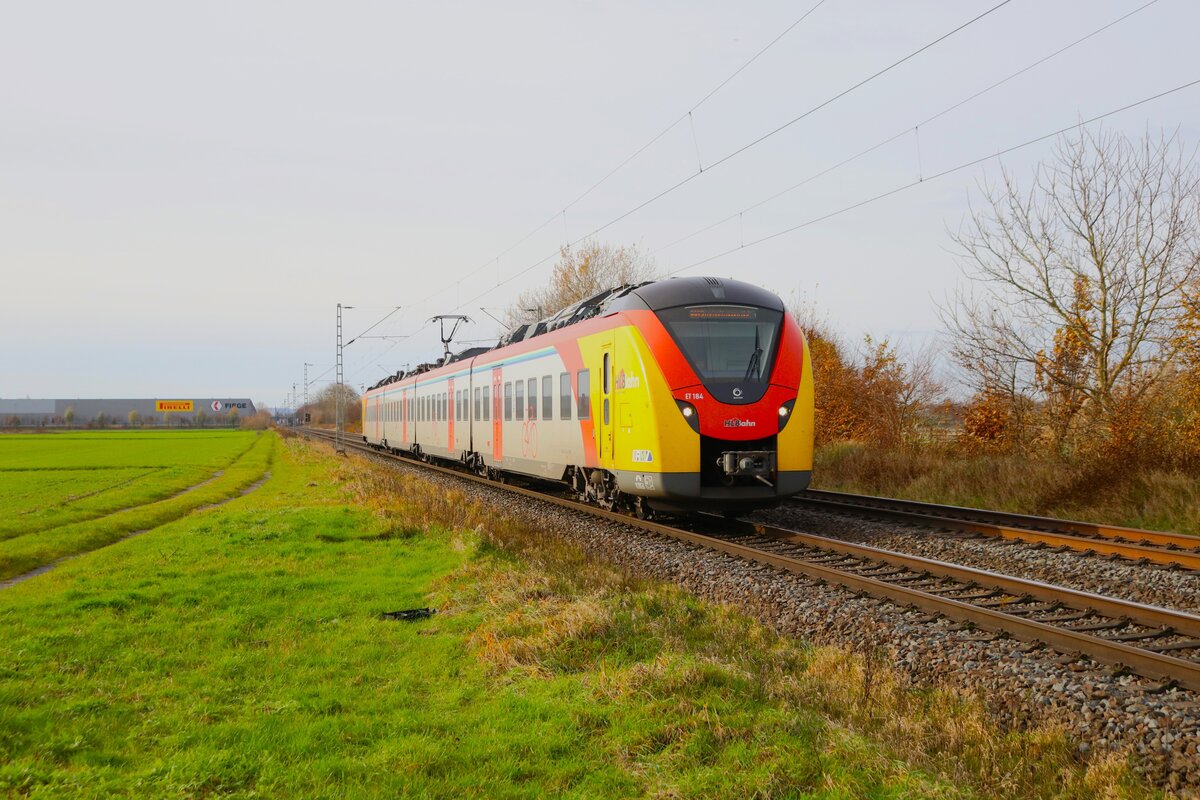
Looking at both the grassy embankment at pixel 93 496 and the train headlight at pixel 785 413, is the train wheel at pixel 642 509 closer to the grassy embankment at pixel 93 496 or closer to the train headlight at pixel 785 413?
the train headlight at pixel 785 413

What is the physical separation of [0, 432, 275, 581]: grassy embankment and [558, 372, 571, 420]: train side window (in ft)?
28.8

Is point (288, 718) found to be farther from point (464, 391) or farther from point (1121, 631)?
point (464, 391)

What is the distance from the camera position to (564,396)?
15875 mm

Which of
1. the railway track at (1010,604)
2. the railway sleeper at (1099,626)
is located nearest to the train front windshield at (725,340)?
the railway track at (1010,604)

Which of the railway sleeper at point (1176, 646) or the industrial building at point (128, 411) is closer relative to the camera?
the railway sleeper at point (1176, 646)

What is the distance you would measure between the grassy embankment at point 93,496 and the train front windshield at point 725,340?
10.5 meters

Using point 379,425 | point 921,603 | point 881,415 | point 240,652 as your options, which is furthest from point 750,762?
point 379,425

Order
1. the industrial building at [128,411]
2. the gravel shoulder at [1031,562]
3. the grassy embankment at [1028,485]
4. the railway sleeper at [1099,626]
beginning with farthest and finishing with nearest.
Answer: the industrial building at [128,411], the grassy embankment at [1028,485], the gravel shoulder at [1031,562], the railway sleeper at [1099,626]

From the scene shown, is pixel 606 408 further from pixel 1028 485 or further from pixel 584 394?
pixel 1028 485

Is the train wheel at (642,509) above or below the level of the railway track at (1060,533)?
above

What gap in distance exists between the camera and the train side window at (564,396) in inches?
615

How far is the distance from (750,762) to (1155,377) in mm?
15275

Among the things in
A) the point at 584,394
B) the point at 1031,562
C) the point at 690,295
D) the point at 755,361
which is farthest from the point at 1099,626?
the point at 584,394

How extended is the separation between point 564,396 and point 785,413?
4705 mm
